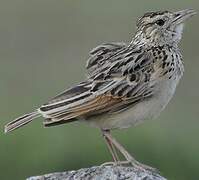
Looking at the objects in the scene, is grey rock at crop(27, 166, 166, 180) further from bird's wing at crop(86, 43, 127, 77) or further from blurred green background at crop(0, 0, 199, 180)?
blurred green background at crop(0, 0, 199, 180)

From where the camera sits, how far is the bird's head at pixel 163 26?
14.4 metres

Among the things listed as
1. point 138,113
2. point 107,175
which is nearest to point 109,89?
point 138,113

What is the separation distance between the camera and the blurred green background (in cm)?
2091

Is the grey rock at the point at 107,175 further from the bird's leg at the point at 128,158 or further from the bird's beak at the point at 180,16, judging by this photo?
the bird's beak at the point at 180,16

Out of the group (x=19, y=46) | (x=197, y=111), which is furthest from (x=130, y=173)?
(x=19, y=46)

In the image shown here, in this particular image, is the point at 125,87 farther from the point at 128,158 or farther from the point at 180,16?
the point at 180,16

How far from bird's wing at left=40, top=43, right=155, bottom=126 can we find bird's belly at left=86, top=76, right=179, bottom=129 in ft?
0.21

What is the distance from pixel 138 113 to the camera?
1389cm

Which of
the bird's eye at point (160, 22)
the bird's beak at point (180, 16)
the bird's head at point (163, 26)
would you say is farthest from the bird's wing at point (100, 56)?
the bird's beak at point (180, 16)

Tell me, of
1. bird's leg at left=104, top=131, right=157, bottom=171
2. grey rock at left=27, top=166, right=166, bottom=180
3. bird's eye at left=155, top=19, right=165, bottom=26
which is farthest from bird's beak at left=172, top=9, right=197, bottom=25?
grey rock at left=27, top=166, right=166, bottom=180

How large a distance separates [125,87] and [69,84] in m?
15.5

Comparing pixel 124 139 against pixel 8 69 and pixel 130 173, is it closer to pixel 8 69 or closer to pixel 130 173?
pixel 130 173

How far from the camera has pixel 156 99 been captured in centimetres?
1395

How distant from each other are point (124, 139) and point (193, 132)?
9.75 ft
